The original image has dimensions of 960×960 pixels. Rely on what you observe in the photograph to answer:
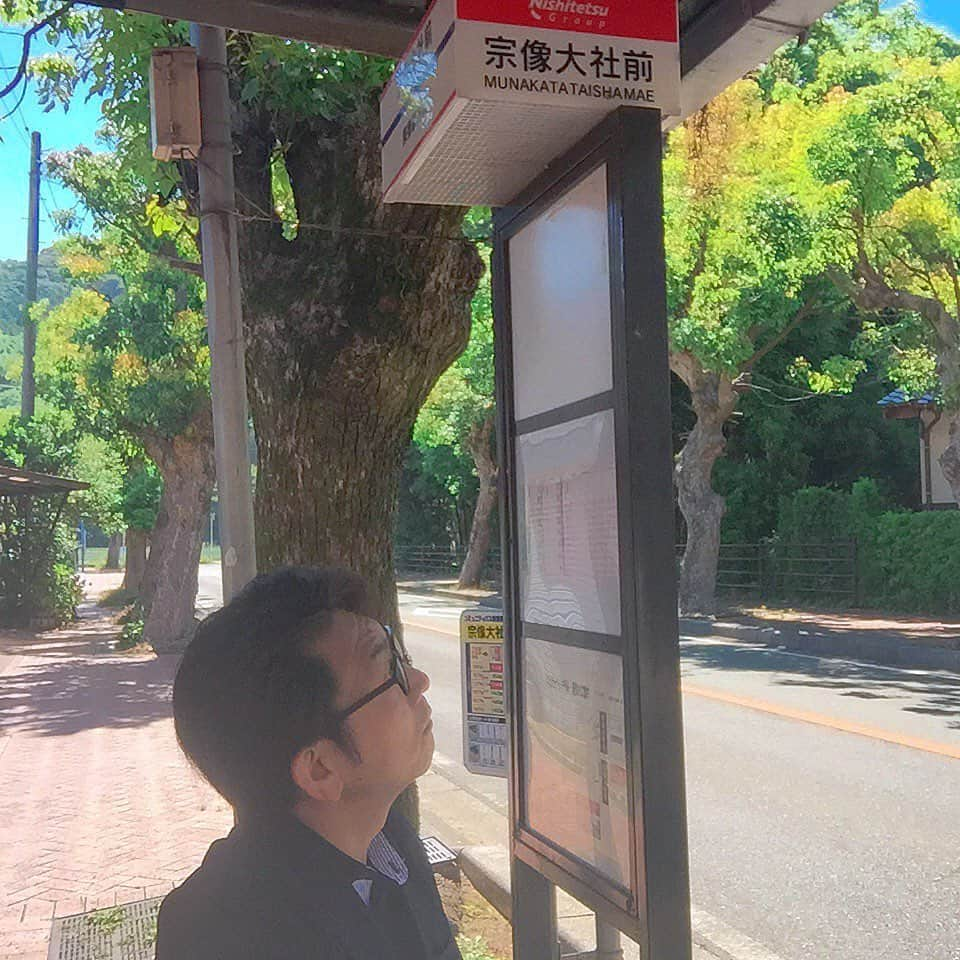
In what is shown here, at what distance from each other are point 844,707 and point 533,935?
28.0 feet

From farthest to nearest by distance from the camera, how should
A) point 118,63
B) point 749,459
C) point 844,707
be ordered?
1. point 749,459
2. point 844,707
3. point 118,63

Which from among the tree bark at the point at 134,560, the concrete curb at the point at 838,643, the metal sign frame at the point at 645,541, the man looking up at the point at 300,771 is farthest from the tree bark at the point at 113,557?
the man looking up at the point at 300,771

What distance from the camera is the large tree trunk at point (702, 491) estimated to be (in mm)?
20828

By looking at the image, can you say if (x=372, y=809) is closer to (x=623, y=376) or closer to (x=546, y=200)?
(x=623, y=376)

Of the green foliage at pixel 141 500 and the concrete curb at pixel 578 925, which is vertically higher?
the green foliage at pixel 141 500

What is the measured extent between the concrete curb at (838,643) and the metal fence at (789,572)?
351cm

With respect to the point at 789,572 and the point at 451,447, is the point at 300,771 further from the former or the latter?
the point at 451,447

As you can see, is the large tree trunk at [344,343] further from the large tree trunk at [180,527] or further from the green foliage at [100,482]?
the green foliage at [100,482]

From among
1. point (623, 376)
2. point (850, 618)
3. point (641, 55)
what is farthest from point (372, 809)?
point (850, 618)

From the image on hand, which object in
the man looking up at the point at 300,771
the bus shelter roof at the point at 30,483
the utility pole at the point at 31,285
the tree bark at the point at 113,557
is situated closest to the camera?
the man looking up at the point at 300,771

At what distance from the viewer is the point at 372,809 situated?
1.64 m

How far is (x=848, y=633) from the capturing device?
17.0 m

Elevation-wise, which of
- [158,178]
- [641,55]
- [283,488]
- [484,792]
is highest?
[158,178]

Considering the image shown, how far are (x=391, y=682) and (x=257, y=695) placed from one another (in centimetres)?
22
